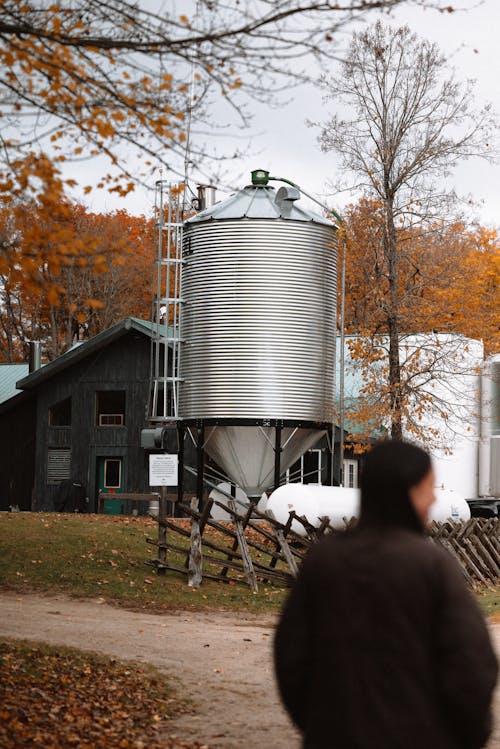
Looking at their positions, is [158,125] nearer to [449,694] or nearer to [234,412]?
[449,694]

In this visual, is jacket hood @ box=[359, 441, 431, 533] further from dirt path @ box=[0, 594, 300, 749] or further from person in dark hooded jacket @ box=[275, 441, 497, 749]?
dirt path @ box=[0, 594, 300, 749]

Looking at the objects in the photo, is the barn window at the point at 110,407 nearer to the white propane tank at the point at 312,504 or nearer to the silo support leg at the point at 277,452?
the silo support leg at the point at 277,452

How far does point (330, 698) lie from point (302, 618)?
0.30 metres

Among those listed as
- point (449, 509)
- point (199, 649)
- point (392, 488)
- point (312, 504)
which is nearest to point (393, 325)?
point (449, 509)

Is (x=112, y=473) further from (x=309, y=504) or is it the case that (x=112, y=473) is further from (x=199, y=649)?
(x=199, y=649)

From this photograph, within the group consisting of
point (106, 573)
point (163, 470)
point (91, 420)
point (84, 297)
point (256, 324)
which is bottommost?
point (106, 573)

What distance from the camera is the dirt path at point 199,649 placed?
9.95m

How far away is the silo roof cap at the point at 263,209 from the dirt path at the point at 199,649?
12.7m

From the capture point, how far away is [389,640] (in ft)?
13.0

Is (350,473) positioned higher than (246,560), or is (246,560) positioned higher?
(350,473)

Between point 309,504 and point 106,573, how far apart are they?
769 cm

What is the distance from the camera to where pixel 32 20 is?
8.57 meters

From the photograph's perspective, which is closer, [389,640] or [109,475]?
[389,640]

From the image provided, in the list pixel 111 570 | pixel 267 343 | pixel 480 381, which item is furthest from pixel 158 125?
pixel 480 381
